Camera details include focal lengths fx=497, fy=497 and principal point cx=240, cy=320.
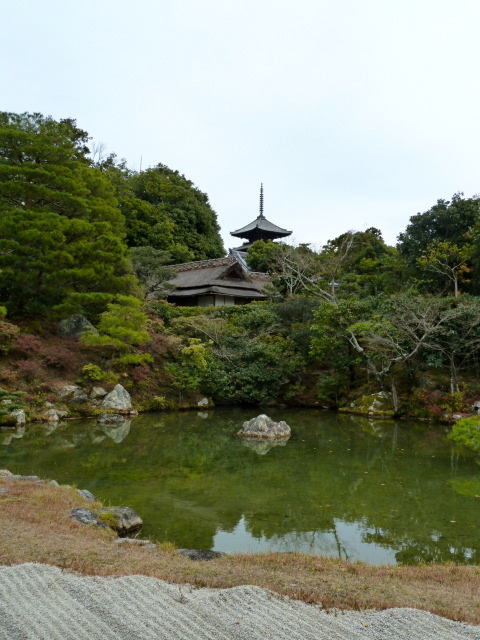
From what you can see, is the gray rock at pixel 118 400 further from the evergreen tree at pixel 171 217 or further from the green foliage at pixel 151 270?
the evergreen tree at pixel 171 217

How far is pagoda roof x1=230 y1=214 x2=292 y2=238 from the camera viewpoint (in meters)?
39.3

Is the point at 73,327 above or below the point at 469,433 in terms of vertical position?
above

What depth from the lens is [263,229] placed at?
39219mm

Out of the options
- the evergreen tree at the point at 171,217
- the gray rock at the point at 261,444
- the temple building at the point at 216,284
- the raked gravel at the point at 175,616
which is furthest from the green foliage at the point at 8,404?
the evergreen tree at the point at 171,217

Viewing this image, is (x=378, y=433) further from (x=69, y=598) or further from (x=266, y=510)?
(x=69, y=598)

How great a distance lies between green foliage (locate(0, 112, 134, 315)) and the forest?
5cm

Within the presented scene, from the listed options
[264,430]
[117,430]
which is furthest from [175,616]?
[117,430]

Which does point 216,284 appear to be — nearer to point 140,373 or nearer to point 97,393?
point 140,373

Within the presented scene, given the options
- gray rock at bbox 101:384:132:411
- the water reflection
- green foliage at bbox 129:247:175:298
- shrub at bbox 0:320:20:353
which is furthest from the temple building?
the water reflection

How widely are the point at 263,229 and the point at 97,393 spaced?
26574 mm

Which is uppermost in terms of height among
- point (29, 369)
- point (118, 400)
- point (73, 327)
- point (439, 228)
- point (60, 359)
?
point (439, 228)

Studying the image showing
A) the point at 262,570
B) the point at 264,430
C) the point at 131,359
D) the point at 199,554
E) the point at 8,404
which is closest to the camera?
the point at 262,570

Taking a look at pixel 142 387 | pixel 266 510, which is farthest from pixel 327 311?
pixel 266 510

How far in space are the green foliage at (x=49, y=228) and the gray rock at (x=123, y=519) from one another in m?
10.9
